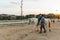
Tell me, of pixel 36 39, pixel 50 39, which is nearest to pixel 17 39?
pixel 36 39

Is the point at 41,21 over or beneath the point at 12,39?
over

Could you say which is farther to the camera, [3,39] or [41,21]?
[41,21]

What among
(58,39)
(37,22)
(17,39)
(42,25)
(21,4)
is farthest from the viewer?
(21,4)

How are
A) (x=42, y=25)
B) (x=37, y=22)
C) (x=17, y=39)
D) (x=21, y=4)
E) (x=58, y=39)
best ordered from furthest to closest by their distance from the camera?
(x=21, y=4) → (x=37, y=22) → (x=42, y=25) → (x=17, y=39) → (x=58, y=39)

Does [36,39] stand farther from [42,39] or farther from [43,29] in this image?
[43,29]

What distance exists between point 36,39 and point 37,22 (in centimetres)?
501

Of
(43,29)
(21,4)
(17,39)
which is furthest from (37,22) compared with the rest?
(21,4)

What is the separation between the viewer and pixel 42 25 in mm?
18422

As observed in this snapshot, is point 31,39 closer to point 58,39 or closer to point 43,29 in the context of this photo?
point 58,39

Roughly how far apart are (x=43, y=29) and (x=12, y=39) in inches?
208

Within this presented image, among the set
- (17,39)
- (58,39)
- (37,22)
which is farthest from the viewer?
(37,22)

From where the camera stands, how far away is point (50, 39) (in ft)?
47.6

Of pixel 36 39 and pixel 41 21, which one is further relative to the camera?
pixel 41 21

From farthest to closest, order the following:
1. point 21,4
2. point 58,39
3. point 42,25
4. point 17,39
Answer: point 21,4, point 42,25, point 17,39, point 58,39
